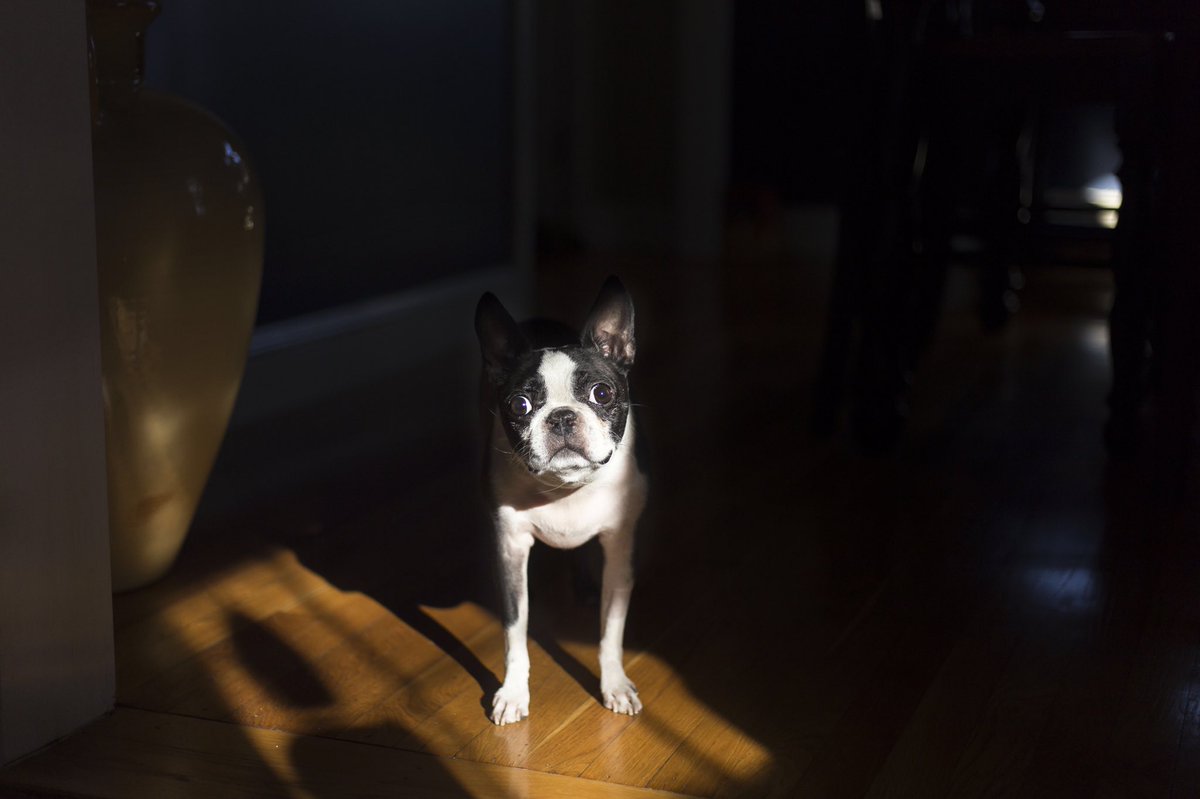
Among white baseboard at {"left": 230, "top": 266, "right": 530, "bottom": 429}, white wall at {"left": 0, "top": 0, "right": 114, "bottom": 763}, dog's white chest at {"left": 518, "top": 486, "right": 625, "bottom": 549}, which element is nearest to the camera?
white wall at {"left": 0, "top": 0, "right": 114, "bottom": 763}

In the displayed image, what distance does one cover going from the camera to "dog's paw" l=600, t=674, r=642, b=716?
53.7 inches

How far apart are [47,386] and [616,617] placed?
63 cm

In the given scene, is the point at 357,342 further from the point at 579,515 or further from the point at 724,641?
the point at 579,515

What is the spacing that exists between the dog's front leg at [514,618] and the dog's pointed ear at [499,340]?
0.60ft

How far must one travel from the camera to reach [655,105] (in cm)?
498

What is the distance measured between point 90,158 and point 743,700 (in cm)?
89

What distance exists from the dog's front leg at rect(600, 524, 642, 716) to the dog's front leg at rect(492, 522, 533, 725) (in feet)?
0.29

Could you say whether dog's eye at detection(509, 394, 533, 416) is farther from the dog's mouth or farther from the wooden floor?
the wooden floor

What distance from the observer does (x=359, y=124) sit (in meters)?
2.88

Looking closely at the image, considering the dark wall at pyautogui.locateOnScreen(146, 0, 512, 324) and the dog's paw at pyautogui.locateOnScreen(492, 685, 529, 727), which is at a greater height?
the dark wall at pyautogui.locateOnScreen(146, 0, 512, 324)

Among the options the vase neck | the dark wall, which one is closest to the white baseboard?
the dark wall

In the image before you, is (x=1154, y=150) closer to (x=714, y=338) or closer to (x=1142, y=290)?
(x=1142, y=290)

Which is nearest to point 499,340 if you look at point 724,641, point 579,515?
point 579,515

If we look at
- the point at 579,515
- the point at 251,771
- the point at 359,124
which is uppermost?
the point at 359,124
